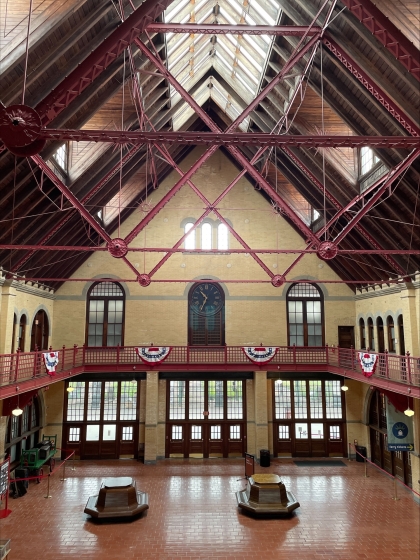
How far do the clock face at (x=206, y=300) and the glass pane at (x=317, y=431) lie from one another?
8.40 metres

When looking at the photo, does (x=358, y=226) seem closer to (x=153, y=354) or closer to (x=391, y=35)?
(x=391, y=35)

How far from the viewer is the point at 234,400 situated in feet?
82.7

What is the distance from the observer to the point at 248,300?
2583cm

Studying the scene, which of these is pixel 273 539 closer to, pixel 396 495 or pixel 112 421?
pixel 396 495

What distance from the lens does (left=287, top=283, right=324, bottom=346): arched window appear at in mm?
25797

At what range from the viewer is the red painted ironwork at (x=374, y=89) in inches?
489

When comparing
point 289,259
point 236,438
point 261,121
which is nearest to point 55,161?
point 261,121

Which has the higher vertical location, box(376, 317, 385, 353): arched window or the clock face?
the clock face

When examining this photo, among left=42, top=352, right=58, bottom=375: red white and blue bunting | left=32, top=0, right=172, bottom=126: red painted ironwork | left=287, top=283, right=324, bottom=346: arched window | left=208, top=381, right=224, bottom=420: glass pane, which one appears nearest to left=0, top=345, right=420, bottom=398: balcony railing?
left=287, top=283, right=324, bottom=346: arched window

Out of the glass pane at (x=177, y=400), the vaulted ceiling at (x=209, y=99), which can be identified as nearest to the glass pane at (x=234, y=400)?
the glass pane at (x=177, y=400)

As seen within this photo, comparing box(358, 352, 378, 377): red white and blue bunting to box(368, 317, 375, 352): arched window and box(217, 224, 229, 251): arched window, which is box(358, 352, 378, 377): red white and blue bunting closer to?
box(368, 317, 375, 352): arched window

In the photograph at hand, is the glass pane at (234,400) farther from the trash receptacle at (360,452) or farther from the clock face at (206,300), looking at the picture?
the trash receptacle at (360,452)

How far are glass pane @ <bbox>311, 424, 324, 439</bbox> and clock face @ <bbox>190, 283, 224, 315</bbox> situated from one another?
8397 mm

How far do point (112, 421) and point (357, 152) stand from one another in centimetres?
1834
